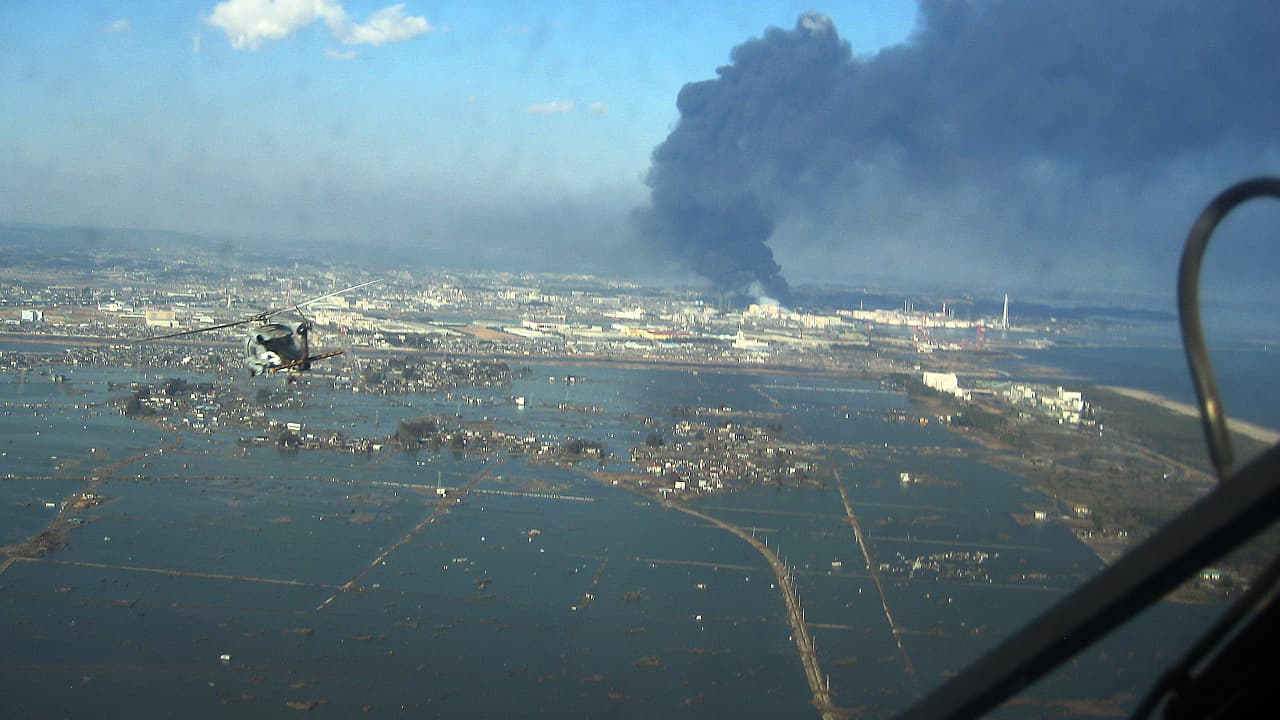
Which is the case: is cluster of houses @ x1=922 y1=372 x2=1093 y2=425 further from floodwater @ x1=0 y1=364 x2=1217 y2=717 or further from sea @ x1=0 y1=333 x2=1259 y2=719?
floodwater @ x1=0 y1=364 x2=1217 y2=717

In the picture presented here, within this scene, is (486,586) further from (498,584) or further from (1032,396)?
(1032,396)

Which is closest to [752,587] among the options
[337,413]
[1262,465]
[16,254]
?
[1262,465]

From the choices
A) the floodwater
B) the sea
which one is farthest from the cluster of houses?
the floodwater

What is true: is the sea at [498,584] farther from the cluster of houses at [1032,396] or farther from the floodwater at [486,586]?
the cluster of houses at [1032,396]

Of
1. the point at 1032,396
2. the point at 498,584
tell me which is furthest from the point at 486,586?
the point at 1032,396

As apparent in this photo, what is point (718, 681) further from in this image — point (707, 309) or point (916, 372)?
point (707, 309)

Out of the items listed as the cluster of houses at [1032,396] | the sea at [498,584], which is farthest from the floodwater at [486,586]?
the cluster of houses at [1032,396]
